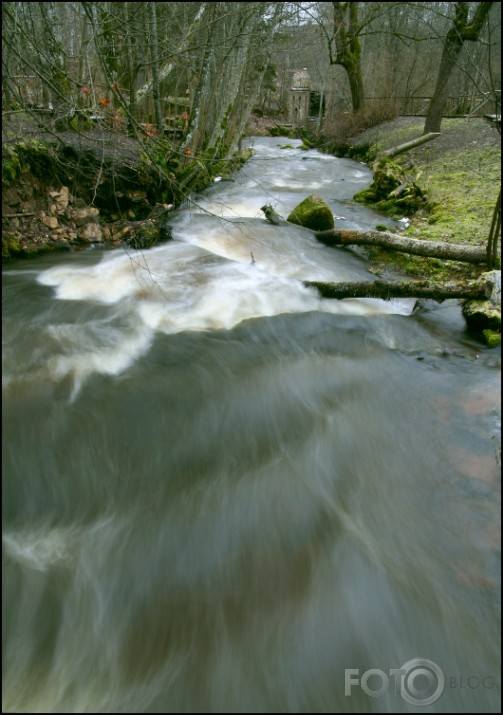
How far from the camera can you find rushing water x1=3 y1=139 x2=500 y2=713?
Result: 92.0 inches

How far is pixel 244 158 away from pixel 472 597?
1516 cm

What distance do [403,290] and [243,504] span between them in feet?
11.2

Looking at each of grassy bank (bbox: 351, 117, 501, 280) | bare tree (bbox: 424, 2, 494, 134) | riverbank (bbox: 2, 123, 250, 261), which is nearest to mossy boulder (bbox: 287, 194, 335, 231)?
grassy bank (bbox: 351, 117, 501, 280)

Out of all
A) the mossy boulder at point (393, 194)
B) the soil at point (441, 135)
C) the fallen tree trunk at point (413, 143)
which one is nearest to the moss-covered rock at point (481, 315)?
the mossy boulder at point (393, 194)

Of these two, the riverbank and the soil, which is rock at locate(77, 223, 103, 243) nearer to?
the riverbank

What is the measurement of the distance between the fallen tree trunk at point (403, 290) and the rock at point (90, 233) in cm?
344

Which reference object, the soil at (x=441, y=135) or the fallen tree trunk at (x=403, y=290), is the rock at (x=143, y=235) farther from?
the soil at (x=441, y=135)

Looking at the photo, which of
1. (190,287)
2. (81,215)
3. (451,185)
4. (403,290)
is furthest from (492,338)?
(451,185)

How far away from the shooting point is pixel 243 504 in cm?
325

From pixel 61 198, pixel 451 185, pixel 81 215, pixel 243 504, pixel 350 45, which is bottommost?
pixel 243 504

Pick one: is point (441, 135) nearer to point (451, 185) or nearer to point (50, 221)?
point (451, 185)

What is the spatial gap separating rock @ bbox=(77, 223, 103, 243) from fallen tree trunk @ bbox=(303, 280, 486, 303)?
344 centimetres

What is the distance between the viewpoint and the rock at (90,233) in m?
6.98

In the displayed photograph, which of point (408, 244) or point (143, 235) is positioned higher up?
point (408, 244)
